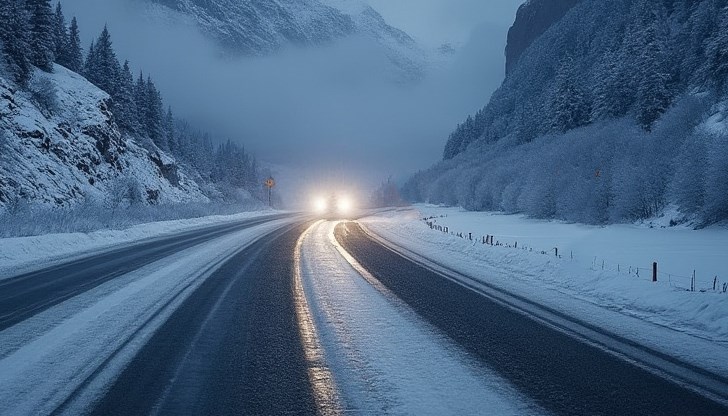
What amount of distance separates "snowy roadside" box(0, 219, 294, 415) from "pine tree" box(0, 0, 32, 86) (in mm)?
36560

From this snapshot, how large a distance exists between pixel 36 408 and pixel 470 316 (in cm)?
522

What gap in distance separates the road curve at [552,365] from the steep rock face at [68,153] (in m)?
26.1

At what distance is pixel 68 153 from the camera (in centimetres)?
3356

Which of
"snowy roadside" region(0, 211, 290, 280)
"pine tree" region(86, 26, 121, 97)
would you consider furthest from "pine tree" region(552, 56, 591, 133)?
"snowy roadside" region(0, 211, 290, 280)

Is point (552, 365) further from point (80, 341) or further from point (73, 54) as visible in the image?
point (73, 54)

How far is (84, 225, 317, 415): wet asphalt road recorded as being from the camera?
341 cm

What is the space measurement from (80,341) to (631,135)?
43.6 metres

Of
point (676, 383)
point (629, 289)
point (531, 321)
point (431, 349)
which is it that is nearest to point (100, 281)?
point (431, 349)

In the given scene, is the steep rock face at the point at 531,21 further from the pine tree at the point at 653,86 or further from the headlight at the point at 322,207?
the pine tree at the point at 653,86

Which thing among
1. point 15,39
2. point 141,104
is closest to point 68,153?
point 15,39

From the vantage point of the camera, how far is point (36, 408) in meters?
3.26

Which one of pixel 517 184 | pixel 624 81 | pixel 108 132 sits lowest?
pixel 517 184

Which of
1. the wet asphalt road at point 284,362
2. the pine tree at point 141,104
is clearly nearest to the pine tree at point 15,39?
the pine tree at point 141,104

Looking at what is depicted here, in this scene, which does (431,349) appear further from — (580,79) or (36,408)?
(580,79)
